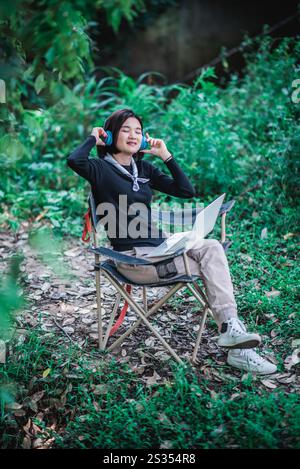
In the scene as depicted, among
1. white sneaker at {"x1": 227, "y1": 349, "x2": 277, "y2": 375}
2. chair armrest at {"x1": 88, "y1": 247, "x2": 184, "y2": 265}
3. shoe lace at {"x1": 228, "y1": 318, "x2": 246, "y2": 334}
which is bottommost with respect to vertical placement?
white sneaker at {"x1": 227, "y1": 349, "x2": 277, "y2": 375}

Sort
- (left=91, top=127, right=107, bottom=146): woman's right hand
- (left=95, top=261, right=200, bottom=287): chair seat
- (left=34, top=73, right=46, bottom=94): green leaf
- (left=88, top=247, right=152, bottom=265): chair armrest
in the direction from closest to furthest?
(left=34, top=73, right=46, bottom=94): green leaf
(left=95, top=261, right=200, bottom=287): chair seat
(left=88, top=247, right=152, bottom=265): chair armrest
(left=91, top=127, right=107, bottom=146): woman's right hand

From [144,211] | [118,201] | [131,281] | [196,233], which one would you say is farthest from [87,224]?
[196,233]

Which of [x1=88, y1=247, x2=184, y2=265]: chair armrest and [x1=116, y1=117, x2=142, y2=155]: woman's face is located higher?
[x1=116, y1=117, x2=142, y2=155]: woman's face

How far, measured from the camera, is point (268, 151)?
16.9 feet

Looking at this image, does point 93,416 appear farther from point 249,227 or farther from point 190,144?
point 190,144

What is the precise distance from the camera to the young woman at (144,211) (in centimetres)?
281

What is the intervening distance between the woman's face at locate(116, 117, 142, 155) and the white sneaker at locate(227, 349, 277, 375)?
144 centimetres

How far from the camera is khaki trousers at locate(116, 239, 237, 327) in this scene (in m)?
2.80

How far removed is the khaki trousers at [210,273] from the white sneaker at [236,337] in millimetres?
51

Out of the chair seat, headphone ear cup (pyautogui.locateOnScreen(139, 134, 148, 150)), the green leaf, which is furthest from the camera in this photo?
headphone ear cup (pyautogui.locateOnScreen(139, 134, 148, 150))

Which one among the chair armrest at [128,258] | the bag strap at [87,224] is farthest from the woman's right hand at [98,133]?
the chair armrest at [128,258]

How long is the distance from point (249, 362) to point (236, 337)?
0.25 metres

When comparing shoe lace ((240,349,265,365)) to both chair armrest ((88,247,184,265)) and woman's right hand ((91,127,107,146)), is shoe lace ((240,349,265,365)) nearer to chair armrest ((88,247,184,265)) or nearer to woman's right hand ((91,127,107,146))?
chair armrest ((88,247,184,265))

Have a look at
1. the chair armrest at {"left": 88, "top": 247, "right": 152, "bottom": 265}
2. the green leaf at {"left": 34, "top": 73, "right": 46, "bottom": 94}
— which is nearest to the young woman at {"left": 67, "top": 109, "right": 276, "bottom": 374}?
the chair armrest at {"left": 88, "top": 247, "right": 152, "bottom": 265}
